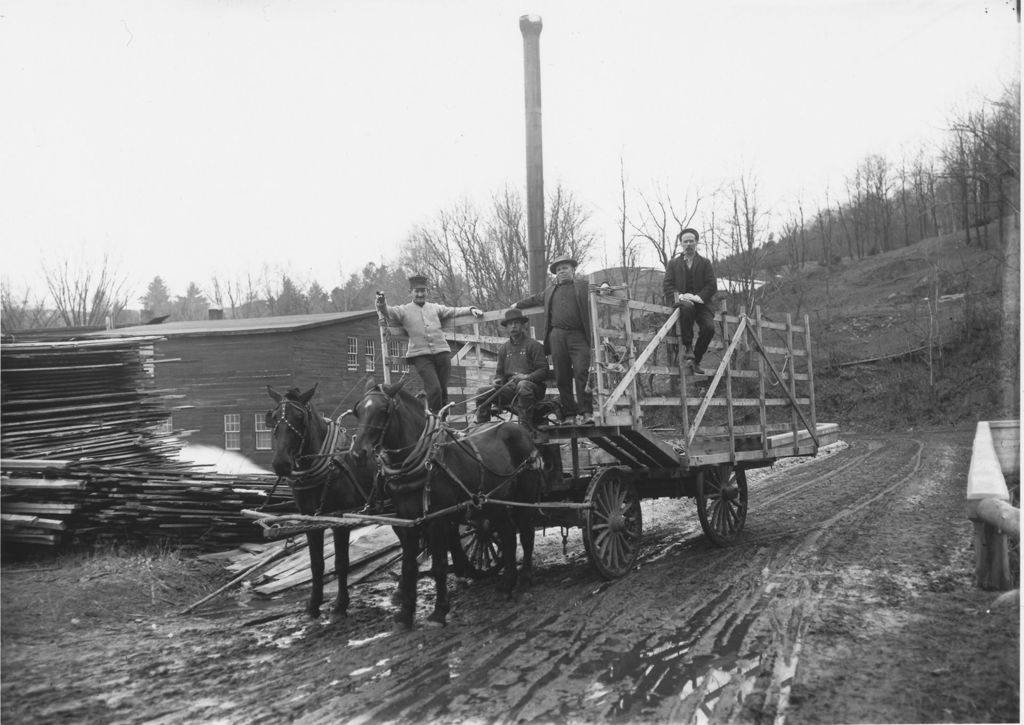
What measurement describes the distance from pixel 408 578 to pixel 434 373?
300 centimetres

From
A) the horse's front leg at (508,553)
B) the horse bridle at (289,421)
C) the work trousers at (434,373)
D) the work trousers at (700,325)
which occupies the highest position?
the work trousers at (700,325)

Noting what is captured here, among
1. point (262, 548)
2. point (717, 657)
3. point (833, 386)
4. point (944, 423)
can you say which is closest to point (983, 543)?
point (717, 657)

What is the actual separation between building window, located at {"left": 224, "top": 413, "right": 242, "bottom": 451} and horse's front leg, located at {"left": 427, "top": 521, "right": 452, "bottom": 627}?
21.6m

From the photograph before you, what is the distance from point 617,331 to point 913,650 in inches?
155

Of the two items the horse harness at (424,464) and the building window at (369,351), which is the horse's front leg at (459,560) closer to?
the horse harness at (424,464)

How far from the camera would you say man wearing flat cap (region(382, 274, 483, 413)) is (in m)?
9.50

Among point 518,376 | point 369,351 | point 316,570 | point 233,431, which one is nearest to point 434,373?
point 518,376

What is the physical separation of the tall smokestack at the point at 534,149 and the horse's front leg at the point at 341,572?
17.8 ft

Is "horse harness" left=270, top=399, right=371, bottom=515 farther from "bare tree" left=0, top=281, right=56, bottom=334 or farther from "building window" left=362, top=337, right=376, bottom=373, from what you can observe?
"building window" left=362, top=337, right=376, bottom=373

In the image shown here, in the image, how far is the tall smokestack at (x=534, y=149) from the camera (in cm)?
1184

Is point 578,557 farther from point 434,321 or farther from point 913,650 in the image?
point 913,650

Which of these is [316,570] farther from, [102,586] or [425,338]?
[425,338]

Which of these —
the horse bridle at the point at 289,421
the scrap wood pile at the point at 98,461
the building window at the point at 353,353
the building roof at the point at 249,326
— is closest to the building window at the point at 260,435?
the building roof at the point at 249,326

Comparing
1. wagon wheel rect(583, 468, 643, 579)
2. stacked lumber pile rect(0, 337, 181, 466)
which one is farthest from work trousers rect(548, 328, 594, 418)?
stacked lumber pile rect(0, 337, 181, 466)
